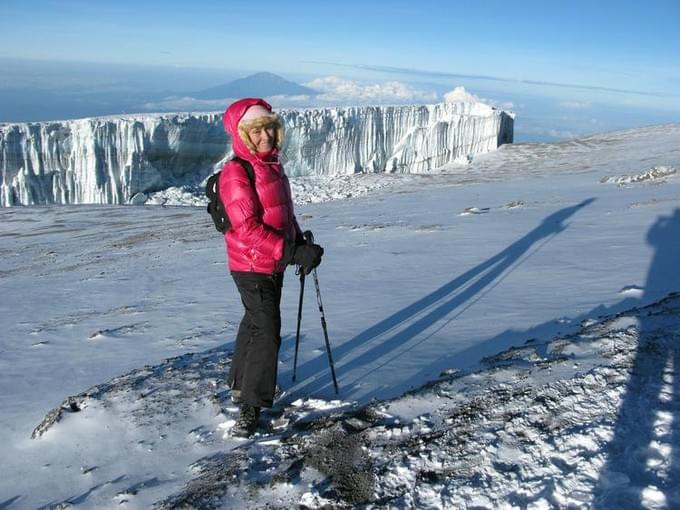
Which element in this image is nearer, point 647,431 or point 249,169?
point 647,431

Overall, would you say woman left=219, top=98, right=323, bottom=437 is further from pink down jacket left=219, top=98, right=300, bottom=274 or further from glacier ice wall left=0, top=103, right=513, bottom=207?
glacier ice wall left=0, top=103, right=513, bottom=207

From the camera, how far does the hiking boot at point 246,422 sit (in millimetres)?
3352

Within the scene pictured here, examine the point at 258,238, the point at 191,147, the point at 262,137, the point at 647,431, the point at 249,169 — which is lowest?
the point at 647,431

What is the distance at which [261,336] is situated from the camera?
11.2 feet

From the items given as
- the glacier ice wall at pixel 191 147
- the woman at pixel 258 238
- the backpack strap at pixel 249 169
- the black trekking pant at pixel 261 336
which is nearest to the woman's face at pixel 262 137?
the woman at pixel 258 238

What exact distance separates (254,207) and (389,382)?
164 centimetres

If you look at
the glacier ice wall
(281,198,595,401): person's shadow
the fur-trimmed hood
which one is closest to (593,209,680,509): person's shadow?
(281,198,595,401): person's shadow

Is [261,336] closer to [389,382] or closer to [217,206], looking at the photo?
[217,206]

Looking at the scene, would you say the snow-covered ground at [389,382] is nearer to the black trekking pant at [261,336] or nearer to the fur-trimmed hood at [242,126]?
the black trekking pant at [261,336]

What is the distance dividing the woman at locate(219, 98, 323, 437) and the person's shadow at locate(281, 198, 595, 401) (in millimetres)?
570

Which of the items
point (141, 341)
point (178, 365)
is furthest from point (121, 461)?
point (141, 341)

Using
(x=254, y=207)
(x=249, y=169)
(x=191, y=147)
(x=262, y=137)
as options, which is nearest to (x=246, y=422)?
(x=254, y=207)

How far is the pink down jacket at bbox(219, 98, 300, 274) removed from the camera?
3.15 meters

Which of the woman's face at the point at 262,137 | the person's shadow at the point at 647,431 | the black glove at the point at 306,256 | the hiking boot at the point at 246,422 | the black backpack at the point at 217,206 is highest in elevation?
the woman's face at the point at 262,137
